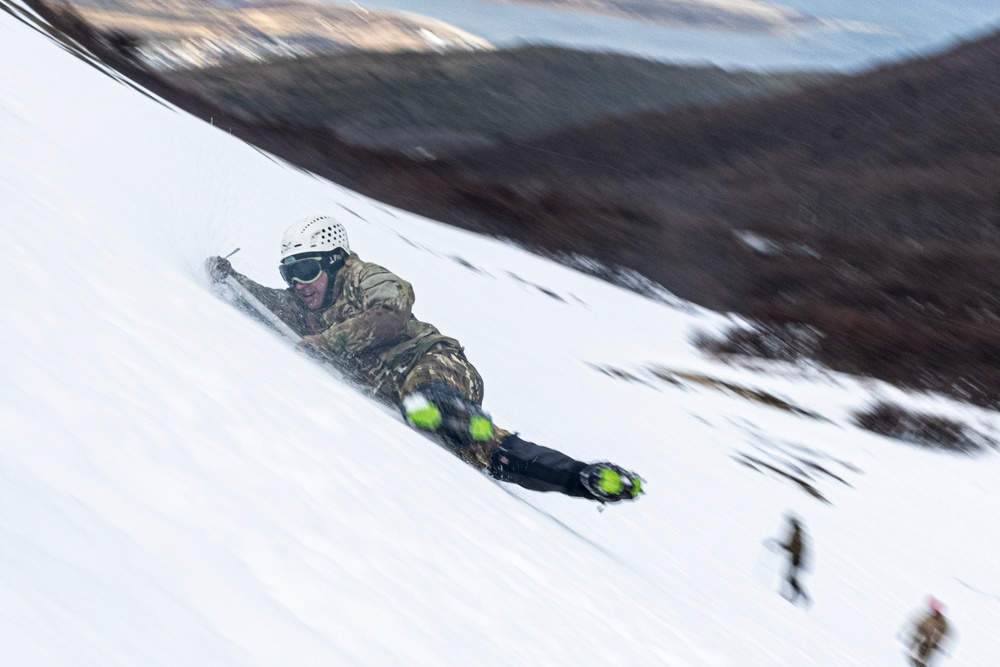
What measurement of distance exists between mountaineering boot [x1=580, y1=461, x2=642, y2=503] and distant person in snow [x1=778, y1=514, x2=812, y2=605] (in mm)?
3206

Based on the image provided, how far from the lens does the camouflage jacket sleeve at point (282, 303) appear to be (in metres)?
6.41

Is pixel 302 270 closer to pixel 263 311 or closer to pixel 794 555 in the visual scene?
pixel 263 311

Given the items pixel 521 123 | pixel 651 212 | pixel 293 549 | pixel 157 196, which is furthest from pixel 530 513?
pixel 521 123

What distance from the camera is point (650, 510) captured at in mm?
8570

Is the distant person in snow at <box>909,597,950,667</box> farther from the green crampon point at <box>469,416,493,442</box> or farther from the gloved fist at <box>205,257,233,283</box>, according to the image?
the gloved fist at <box>205,257,233,283</box>

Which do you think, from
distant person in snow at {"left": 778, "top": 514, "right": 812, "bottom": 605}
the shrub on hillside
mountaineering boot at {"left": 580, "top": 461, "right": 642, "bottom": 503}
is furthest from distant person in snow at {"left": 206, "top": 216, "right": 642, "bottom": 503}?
the shrub on hillside

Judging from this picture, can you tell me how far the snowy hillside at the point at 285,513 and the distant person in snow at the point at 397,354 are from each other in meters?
0.25

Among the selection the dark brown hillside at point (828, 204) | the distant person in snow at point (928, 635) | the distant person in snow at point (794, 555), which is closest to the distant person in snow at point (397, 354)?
the distant person in snow at point (794, 555)

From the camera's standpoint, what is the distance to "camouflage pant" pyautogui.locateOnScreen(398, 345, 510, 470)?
19.0 feet

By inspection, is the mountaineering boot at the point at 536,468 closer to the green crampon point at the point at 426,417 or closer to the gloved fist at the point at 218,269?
the green crampon point at the point at 426,417

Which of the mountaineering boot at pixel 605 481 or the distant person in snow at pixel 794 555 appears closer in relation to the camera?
the mountaineering boot at pixel 605 481

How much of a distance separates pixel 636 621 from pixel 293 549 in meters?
1.84

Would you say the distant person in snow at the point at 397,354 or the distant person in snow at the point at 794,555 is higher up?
the distant person in snow at the point at 794,555

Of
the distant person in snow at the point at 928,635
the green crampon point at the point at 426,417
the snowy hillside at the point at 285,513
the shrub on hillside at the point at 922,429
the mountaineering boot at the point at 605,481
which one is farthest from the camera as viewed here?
the shrub on hillside at the point at 922,429
